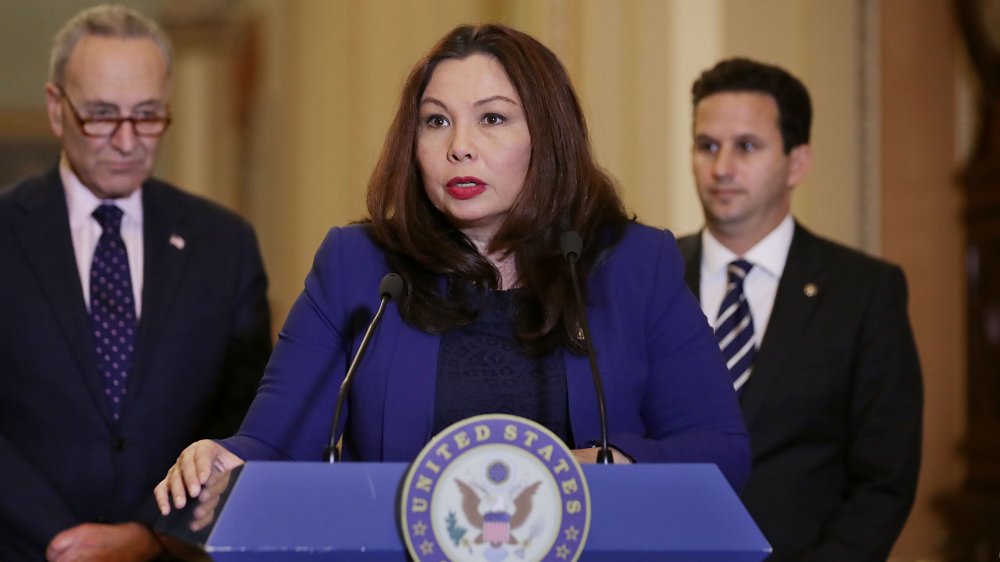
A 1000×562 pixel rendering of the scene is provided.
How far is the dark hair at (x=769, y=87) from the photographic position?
3645 millimetres

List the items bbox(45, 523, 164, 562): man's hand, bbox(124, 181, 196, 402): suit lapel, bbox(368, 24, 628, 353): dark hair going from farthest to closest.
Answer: bbox(124, 181, 196, 402): suit lapel → bbox(45, 523, 164, 562): man's hand → bbox(368, 24, 628, 353): dark hair

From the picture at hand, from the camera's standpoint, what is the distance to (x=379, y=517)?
1612mm

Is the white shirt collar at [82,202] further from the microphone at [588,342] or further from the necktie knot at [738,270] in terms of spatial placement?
the microphone at [588,342]

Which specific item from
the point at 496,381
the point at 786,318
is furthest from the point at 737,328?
the point at 496,381

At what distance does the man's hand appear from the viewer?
3.02 m

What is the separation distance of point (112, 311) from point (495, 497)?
6.39ft

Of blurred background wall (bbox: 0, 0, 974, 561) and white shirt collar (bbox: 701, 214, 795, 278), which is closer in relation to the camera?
white shirt collar (bbox: 701, 214, 795, 278)

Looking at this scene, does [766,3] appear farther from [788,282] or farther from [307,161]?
[307,161]

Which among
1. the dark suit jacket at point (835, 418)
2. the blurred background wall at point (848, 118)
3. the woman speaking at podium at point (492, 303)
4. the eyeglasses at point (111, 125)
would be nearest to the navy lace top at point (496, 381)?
the woman speaking at podium at point (492, 303)

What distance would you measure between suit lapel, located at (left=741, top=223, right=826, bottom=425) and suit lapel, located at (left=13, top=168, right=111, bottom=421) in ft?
5.04

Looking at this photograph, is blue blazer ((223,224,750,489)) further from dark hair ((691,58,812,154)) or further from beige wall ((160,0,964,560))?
beige wall ((160,0,964,560))

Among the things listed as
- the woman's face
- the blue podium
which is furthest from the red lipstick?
the blue podium

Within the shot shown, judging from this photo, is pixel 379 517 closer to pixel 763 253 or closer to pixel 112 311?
pixel 112 311

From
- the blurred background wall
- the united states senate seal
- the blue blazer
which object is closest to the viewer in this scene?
the united states senate seal
